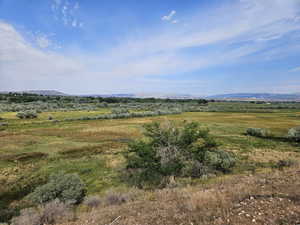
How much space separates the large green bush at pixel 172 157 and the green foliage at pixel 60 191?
3.54 meters

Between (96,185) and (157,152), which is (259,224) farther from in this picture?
(96,185)

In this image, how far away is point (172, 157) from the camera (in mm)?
12188

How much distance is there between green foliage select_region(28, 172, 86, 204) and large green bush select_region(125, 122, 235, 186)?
3536 mm

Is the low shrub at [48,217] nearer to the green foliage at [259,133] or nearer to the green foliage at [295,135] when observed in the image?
the green foliage at [295,135]

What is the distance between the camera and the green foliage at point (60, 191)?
413 inches

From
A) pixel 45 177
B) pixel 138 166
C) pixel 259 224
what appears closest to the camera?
pixel 259 224

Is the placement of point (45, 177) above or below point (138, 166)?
below

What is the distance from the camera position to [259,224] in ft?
14.0

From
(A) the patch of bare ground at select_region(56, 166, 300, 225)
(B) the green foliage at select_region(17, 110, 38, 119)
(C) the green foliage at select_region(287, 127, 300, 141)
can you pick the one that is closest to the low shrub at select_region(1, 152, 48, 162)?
(A) the patch of bare ground at select_region(56, 166, 300, 225)

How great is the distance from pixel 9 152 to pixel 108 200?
67.7ft

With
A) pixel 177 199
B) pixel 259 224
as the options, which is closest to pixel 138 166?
pixel 177 199

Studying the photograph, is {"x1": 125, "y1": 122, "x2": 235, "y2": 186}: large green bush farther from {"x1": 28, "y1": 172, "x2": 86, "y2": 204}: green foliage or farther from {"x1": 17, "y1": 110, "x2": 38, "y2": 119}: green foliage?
{"x1": 17, "y1": 110, "x2": 38, "y2": 119}: green foliage

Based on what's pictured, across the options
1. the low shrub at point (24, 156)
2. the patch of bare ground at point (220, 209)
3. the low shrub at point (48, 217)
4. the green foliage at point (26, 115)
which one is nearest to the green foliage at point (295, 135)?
the patch of bare ground at point (220, 209)

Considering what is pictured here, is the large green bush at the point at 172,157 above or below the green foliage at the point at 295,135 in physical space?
above
